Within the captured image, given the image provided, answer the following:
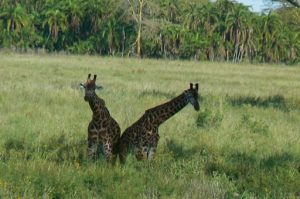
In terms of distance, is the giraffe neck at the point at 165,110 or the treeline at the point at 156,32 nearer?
the giraffe neck at the point at 165,110

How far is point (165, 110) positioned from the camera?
793cm

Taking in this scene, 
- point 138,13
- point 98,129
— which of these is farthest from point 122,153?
point 138,13

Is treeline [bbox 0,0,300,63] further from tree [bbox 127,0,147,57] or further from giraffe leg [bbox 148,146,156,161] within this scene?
giraffe leg [bbox 148,146,156,161]

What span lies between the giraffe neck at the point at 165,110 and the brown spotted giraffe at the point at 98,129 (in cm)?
61

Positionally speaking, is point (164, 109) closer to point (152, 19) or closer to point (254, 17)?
point (152, 19)

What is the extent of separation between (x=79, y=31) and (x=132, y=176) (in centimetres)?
8028

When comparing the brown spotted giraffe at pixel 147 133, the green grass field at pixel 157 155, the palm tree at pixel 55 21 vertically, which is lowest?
the green grass field at pixel 157 155

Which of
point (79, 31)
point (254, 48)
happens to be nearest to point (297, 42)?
point (254, 48)

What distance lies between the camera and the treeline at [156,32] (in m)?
79.2

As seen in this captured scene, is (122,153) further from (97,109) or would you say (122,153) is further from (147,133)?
(97,109)

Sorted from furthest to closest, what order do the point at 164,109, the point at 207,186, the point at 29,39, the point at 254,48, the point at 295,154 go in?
the point at 254,48 < the point at 29,39 < the point at 295,154 < the point at 164,109 < the point at 207,186

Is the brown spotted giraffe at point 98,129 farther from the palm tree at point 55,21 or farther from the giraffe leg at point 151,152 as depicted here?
the palm tree at point 55,21

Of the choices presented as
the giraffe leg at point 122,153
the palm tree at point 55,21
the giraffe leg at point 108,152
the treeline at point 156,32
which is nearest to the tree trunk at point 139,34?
the treeline at point 156,32

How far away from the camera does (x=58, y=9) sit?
81.3 meters
